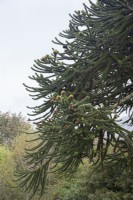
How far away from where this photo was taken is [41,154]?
577cm

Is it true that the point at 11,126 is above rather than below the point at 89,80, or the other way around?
above

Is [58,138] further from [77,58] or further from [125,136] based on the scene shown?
[77,58]

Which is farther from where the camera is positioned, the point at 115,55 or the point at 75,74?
the point at 75,74

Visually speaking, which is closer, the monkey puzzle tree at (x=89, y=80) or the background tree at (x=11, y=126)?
the monkey puzzle tree at (x=89, y=80)

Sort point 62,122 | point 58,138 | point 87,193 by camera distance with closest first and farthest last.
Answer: point 62,122, point 58,138, point 87,193

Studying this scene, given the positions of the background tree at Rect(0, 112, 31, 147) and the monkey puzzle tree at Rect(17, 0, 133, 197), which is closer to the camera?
the monkey puzzle tree at Rect(17, 0, 133, 197)

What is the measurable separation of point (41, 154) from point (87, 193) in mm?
6666

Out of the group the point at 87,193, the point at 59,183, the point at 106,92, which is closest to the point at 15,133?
the point at 59,183

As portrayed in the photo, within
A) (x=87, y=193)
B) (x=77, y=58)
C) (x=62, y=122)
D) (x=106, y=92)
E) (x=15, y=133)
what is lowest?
(x=87, y=193)

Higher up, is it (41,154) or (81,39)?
(81,39)

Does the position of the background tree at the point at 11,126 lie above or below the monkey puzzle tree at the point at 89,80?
above

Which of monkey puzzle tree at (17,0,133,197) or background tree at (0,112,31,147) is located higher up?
background tree at (0,112,31,147)

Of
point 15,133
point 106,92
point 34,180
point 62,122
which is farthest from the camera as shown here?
point 15,133

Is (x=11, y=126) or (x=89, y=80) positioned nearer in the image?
(x=89, y=80)
